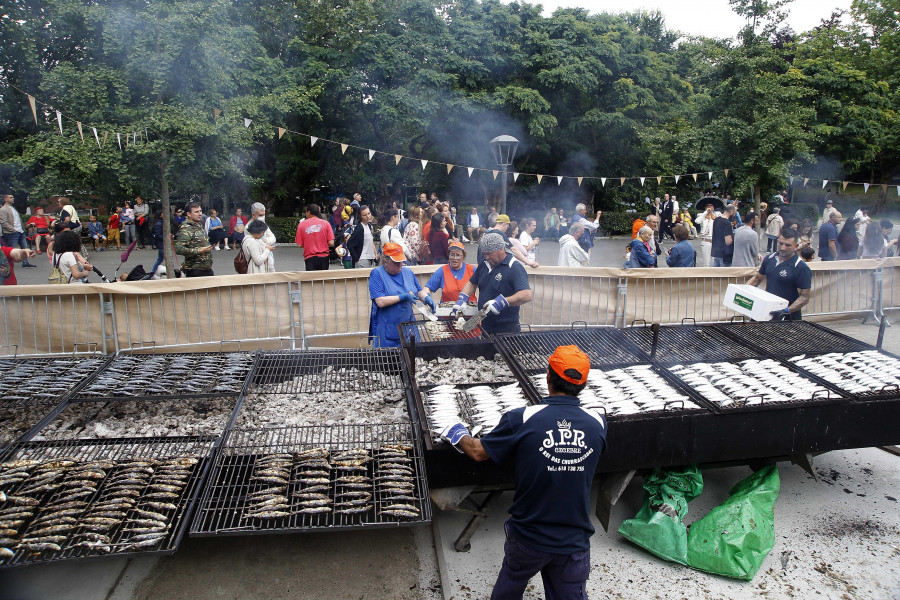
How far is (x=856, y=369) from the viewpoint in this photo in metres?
5.58

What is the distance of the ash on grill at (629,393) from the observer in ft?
15.7

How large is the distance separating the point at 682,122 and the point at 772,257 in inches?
1267

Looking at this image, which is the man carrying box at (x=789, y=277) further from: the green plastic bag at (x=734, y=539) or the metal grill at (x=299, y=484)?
the metal grill at (x=299, y=484)

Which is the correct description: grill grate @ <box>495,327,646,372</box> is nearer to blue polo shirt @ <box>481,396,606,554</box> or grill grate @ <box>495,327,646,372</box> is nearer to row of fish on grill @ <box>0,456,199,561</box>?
blue polo shirt @ <box>481,396,606,554</box>

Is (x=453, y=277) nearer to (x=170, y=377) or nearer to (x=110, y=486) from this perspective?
(x=170, y=377)

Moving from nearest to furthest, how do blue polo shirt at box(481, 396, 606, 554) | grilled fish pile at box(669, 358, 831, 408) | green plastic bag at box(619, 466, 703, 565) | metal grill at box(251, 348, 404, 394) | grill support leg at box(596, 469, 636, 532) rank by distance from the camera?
blue polo shirt at box(481, 396, 606, 554)
green plastic bag at box(619, 466, 703, 565)
grill support leg at box(596, 469, 636, 532)
grilled fish pile at box(669, 358, 831, 408)
metal grill at box(251, 348, 404, 394)

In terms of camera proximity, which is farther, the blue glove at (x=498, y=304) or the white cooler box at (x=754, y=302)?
the white cooler box at (x=754, y=302)

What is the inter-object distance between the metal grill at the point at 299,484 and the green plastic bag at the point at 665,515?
5.75 feet

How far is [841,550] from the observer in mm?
4609

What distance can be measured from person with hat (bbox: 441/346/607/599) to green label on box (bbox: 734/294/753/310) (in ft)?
13.9

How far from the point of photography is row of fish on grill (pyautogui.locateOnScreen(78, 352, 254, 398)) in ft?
17.4

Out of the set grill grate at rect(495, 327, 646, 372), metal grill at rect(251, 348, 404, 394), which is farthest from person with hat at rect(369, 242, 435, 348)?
grill grate at rect(495, 327, 646, 372)

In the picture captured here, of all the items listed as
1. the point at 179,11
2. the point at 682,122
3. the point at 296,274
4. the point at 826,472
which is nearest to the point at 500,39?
the point at 682,122

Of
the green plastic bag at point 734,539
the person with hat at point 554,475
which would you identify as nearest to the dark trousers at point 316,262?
the green plastic bag at point 734,539
